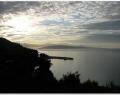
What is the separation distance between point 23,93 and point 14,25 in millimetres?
4673

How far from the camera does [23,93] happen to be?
7.18 m

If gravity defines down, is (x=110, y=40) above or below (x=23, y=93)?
above

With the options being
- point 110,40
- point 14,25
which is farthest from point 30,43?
point 110,40

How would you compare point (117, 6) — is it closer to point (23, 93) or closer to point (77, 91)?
point (77, 91)

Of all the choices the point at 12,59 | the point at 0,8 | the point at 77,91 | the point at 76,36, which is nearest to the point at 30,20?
the point at 0,8

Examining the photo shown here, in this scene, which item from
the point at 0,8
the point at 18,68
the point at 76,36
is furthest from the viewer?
the point at 18,68

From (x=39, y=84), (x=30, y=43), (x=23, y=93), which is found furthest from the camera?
(x=30, y=43)

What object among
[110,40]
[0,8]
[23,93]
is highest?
[0,8]

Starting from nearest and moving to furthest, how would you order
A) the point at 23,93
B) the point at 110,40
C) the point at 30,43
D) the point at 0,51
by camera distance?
→ the point at 23,93
the point at 110,40
the point at 30,43
the point at 0,51

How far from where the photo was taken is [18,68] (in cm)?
1433

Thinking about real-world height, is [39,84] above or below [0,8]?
below

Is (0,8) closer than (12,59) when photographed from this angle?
Yes

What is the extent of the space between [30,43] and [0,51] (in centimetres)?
702

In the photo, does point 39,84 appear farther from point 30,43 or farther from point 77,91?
point 30,43
